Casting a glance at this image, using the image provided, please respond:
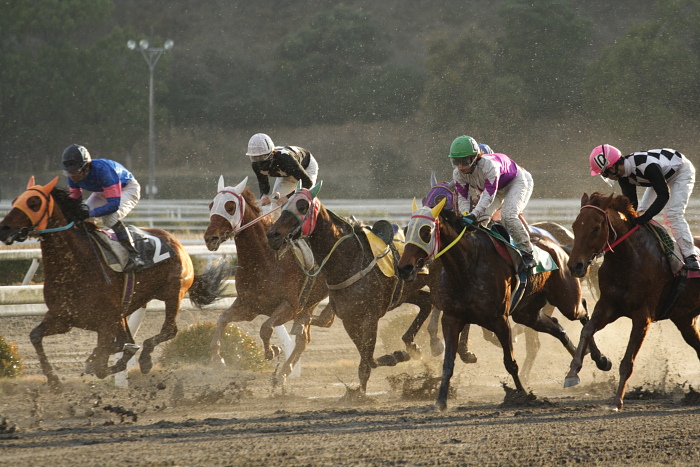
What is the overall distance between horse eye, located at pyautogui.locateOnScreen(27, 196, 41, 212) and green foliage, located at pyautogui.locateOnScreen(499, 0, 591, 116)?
26.3 metres

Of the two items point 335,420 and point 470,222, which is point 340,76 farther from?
point 335,420

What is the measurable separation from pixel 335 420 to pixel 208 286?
292 cm

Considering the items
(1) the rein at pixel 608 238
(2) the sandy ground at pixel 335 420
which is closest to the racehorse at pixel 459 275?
(2) the sandy ground at pixel 335 420

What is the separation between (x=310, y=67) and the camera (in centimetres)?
3609

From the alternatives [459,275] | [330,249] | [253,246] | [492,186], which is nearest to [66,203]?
[253,246]

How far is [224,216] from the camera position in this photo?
716 centimetres

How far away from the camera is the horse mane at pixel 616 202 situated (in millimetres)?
6062

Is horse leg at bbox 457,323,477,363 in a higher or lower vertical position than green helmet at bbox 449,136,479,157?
lower

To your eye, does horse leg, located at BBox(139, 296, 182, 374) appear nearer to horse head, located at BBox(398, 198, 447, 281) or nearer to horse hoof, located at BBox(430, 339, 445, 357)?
horse hoof, located at BBox(430, 339, 445, 357)

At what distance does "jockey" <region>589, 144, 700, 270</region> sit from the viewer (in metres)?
6.12

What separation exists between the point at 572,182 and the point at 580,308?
23.2 metres

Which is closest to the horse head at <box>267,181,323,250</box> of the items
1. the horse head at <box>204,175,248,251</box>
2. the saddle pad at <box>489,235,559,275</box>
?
the horse head at <box>204,175,248,251</box>

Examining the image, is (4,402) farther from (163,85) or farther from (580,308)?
(163,85)

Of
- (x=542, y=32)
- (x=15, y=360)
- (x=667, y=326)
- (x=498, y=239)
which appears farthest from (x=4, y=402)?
(x=542, y=32)
